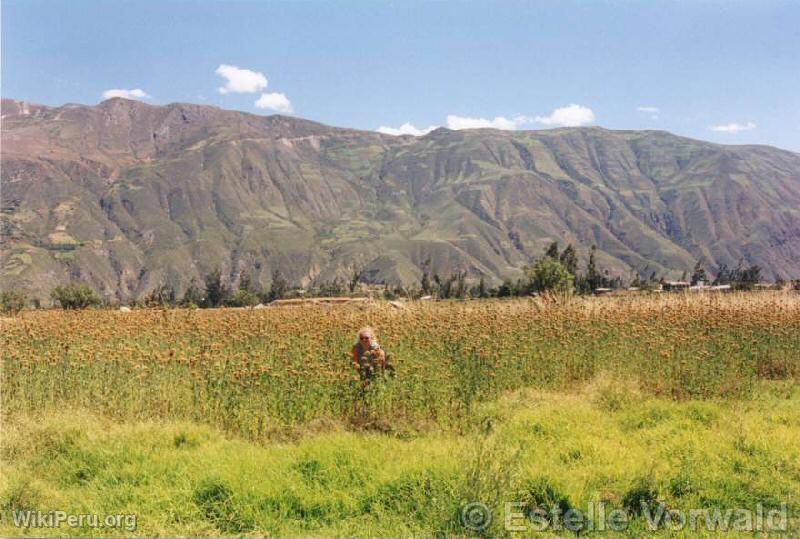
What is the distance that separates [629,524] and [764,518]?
5.12 ft

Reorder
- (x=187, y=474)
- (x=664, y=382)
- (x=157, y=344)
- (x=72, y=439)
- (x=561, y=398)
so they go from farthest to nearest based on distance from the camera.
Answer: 1. (x=157, y=344)
2. (x=664, y=382)
3. (x=561, y=398)
4. (x=72, y=439)
5. (x=187, y=474)

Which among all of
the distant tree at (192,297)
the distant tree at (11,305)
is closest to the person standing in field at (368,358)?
the distant tree at (11,305)

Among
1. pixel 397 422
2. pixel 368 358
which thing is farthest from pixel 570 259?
pixel 397 422

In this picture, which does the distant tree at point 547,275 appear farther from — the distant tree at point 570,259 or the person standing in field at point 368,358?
the person standing in field at point 368,358

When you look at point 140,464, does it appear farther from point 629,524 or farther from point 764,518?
point 764,518

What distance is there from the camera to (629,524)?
6.11m

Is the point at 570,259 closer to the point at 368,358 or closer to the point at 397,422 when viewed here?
the point at 368,358

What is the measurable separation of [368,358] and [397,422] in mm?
1512

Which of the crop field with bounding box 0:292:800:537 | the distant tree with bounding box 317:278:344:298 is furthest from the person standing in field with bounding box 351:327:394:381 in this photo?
the distant tree with bounding box 317:278:344:298

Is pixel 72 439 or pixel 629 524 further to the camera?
pixel 72 439

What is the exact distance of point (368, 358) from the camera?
9.80 meters

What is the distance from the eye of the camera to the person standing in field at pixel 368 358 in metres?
9.51

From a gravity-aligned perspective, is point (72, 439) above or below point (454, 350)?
below

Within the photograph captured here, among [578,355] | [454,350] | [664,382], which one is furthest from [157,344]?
[664,382]
